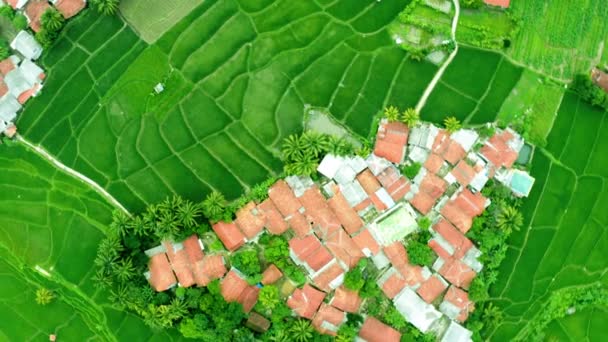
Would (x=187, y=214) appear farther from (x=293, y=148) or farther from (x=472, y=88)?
(x=472, y=88)

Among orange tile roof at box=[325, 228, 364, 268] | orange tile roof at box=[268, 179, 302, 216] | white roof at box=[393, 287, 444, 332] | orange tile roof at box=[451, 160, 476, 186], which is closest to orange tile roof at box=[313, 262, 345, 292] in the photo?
orange tile roof at box=[325, 228, 364, 268]

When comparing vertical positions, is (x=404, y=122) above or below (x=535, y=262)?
above

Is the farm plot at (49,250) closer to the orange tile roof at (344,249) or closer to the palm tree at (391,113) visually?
the orange tile roof at (344,249)

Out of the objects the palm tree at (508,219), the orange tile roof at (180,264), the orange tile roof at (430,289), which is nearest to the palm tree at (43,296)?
the orange tile roof at (180,264)

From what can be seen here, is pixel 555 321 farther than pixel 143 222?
Yes

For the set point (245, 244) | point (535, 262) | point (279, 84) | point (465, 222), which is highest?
point (279, 84)

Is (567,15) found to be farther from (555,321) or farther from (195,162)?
(195,162)

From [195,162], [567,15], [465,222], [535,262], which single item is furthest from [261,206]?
[567,15]
